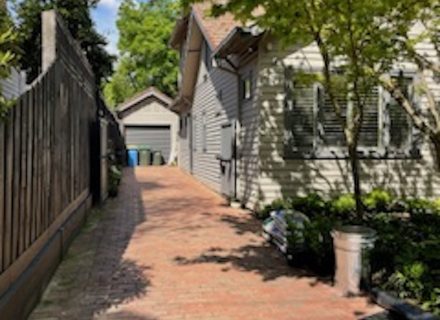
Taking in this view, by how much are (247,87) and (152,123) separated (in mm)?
17910

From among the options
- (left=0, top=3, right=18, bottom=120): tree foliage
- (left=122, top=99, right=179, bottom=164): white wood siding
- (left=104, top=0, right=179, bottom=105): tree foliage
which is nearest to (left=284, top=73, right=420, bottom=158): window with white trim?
(left=0, top=3, right=18, bottom=120): tree foliage

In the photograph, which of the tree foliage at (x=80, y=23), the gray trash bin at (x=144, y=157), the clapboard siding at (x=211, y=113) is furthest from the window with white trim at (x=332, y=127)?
the gray trash bin at (x=144, y=157)

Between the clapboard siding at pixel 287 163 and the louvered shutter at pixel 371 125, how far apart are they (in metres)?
0.39

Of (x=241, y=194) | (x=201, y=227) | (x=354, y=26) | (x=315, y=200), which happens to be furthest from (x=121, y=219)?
(x=354, y=26)

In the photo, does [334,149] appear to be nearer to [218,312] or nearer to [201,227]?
[201,227]

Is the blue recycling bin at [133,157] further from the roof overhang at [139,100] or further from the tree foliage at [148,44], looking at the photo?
the tree foliage at [148,44]

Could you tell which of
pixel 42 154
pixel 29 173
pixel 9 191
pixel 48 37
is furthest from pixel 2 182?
pixel 48 37

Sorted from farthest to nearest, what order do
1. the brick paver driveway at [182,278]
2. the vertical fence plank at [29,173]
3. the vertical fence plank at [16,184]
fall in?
1. the brick paver driveway at [182,278]
2. the vertical fence plank at [29,173]
3. the vertical fence plank at [16,184]

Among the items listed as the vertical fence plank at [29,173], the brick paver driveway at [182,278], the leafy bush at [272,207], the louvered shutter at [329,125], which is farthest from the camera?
the louvered shutter at [329,125]

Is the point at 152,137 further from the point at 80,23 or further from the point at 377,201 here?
the point at 377,201

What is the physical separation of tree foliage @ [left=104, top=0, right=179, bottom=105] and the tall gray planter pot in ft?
112

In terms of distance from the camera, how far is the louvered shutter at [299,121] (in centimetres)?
955

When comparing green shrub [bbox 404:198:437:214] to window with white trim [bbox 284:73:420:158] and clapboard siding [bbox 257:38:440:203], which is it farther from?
window with white trim [bbox 284:73:420:158]

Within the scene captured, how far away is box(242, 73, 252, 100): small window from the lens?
33.9ft
